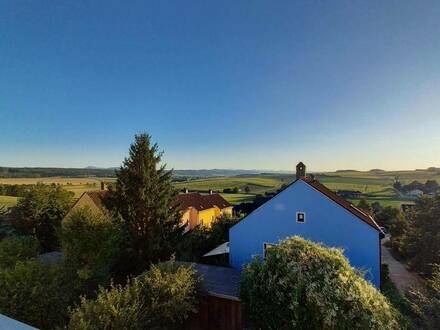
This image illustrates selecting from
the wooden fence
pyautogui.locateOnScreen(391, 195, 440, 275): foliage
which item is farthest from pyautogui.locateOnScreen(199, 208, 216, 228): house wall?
the wooden fence

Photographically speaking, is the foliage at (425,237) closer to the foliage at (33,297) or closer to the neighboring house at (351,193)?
the neighboring house at (351,193)

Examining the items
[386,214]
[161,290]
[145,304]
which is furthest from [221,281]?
[386,214]

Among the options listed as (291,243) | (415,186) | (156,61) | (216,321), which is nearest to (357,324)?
(291,243)

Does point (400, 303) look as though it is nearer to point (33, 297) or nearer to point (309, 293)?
point (309, 293)

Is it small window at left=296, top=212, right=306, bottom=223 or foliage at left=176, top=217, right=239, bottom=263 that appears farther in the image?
foliage at left=176, top=217, right=239, bottom=263

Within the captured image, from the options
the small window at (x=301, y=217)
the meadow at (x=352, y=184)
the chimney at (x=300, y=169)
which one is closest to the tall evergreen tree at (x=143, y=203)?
the small window at (x=301, y=217)

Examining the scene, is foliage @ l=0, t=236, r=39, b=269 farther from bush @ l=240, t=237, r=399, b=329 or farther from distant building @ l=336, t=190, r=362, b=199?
distant building @ l=336, t=190, r=362, b=199
